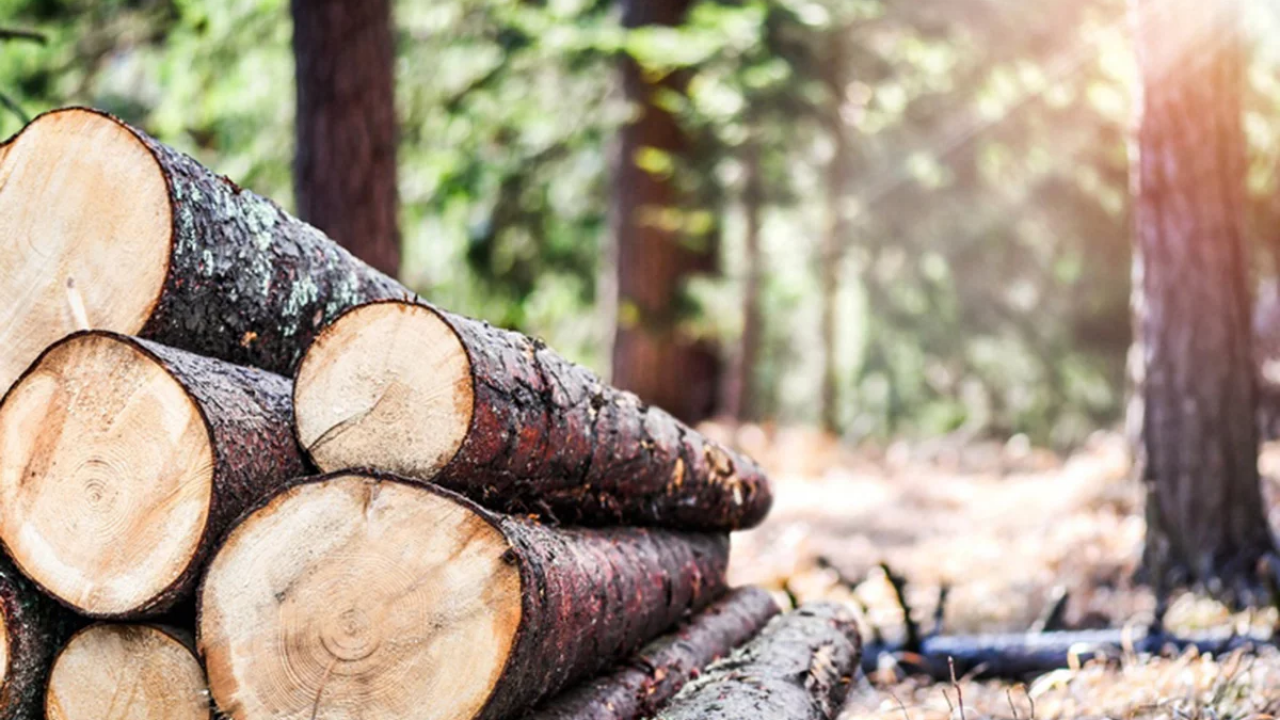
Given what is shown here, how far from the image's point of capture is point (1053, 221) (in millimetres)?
16672

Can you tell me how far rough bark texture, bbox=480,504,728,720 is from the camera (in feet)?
8.50

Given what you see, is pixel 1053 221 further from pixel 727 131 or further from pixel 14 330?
pixel 14 330

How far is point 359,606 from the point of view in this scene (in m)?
2.55

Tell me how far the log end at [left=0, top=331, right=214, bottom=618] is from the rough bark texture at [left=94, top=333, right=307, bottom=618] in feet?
0.07

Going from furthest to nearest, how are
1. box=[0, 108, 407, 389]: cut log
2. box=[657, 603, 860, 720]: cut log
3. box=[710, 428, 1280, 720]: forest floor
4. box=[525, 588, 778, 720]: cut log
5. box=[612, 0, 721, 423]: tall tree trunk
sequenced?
box=[612, 0, 721, 423]: tall tree trunk < box=[710, 428, 1280, 720]: forest floor < box=[657, 603, 860, 720]: cut log < box=[525, 588, 778, 720]: cut log < box=[0, 108, 407, 389]: cut log

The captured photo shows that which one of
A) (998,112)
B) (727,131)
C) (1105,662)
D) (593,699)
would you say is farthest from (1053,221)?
(593,699)

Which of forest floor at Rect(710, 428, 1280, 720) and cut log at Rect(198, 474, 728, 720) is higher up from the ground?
cut log at Rect(198, 474, 728, 720)

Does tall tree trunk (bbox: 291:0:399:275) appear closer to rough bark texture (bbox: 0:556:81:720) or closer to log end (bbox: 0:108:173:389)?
log end (bbox: 0:108:173:389)

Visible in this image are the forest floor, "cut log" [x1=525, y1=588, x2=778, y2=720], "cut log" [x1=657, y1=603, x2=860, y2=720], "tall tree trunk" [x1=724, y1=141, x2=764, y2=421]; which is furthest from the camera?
"tall tree trunk" [x1=724, y1=141, x2=764, y2=421]

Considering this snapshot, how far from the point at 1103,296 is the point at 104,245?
16.7m

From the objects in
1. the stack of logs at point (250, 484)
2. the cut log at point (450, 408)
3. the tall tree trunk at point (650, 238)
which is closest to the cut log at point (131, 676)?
the stack of logs at point (250, 484)

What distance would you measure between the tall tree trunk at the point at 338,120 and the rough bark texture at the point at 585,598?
2.67 meters

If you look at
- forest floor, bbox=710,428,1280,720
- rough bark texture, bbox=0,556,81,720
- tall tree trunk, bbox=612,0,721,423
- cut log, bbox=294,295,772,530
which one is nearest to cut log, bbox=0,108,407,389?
cut log, bbox=294,295,772,530

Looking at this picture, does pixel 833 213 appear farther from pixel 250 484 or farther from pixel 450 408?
pixel 250 484
